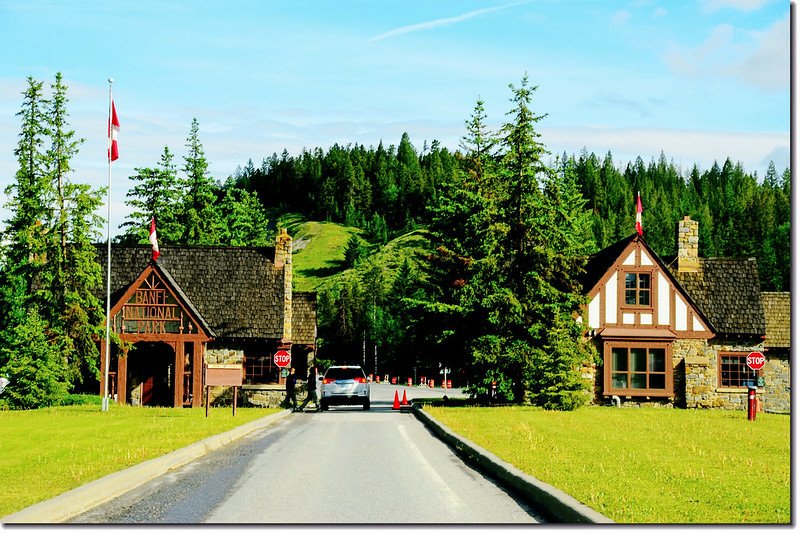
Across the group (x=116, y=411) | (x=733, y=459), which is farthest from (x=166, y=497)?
(x=116, y=411)

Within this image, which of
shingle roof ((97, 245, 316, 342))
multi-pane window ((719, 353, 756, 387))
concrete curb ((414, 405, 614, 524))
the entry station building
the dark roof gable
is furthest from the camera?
shingle roof ((97, 245, 316, 342))

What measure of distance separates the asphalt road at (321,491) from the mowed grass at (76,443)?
0.85 meters

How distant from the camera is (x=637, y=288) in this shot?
41.7 m

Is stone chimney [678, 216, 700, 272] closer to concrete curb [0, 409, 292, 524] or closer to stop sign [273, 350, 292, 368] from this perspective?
stop sign [273, 350, 292, 368]

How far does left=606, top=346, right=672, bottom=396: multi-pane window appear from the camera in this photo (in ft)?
136

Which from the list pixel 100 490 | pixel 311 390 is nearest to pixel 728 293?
pixel 311 390

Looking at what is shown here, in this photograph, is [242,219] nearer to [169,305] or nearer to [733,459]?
[169,305]

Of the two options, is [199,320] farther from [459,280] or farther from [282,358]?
[459,280]

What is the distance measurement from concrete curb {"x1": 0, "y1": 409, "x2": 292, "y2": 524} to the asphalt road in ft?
0.61

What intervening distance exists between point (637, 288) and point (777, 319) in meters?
9.53

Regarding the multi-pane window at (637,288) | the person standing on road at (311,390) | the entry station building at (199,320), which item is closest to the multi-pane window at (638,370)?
the multi-pane window at (637,288)

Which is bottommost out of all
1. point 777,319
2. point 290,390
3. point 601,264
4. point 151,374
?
point 290,390

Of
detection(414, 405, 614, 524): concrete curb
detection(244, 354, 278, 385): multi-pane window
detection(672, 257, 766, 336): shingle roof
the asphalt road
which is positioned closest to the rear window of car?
detection(244, 354, 278, 385): multi-pane window

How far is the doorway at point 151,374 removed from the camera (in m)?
41.7
